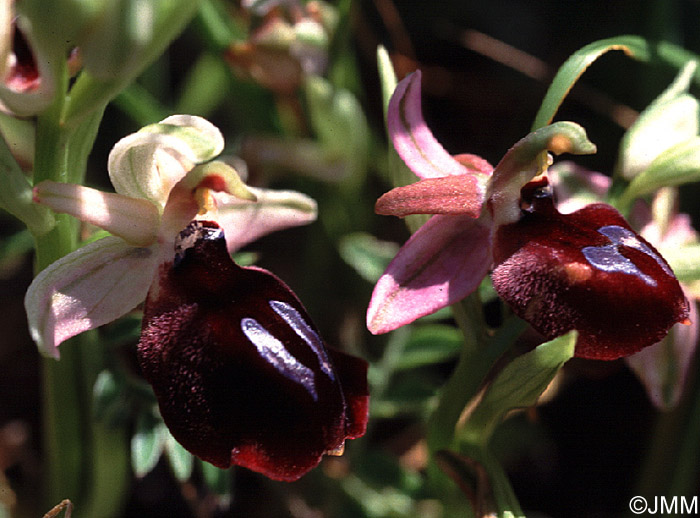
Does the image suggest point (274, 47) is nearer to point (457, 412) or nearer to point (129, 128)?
point (129, 128)

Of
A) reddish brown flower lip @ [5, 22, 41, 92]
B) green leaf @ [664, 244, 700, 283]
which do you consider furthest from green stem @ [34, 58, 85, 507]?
green leaf @ [664, 244, 700, 283]

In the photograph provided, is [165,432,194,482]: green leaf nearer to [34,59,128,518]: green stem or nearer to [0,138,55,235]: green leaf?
[34,59,128,518]: green stem

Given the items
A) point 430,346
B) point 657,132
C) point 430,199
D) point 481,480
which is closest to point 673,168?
point 657,132

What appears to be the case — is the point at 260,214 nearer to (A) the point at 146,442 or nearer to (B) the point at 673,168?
(A) the point at 146,442

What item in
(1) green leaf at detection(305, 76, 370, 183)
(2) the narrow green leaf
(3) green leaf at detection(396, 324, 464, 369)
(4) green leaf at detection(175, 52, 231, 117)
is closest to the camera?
(2) the narrow green leaf

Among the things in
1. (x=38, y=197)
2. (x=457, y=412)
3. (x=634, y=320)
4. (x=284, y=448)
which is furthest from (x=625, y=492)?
(x=38, y=197)

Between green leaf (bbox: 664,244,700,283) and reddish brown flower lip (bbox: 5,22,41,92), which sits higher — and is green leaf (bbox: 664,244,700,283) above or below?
below

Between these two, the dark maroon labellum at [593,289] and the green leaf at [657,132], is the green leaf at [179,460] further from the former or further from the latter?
the green leaf at [657,132]
